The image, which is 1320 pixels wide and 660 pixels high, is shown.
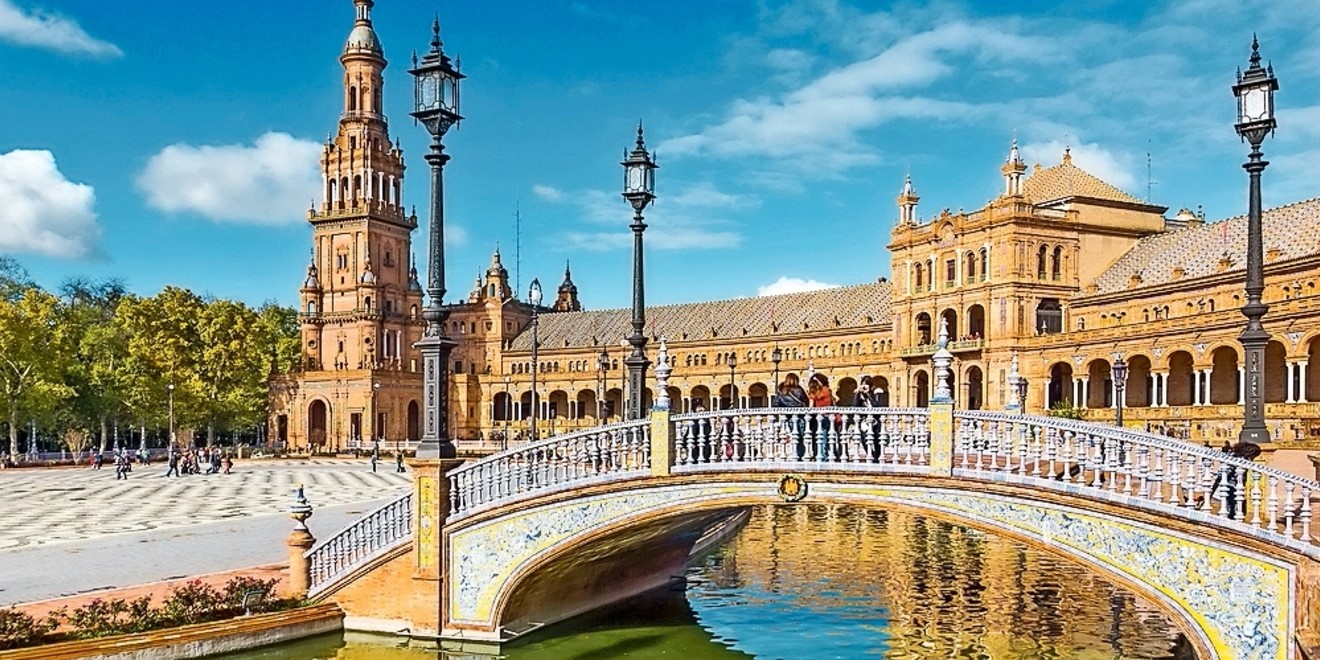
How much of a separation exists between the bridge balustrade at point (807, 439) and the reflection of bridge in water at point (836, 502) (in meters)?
0.03

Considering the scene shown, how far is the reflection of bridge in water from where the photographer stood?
11.8 m

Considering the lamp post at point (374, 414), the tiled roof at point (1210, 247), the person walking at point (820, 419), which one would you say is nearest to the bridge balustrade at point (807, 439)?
the person walking at point (820, 419)

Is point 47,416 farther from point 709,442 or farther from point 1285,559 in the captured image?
point 1285,559

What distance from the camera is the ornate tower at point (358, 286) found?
3718 inches

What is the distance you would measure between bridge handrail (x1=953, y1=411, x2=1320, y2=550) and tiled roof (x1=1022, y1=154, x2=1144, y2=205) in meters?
59.3

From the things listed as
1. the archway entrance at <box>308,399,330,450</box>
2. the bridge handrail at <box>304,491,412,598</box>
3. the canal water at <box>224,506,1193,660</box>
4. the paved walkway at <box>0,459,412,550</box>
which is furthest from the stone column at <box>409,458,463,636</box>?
the archway entrance at <box>308,399,330,450</box>

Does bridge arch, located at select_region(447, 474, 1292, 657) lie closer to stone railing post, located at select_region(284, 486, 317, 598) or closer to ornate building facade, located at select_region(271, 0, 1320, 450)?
stone railing post, located at select_region(284, 486, 317, 598)

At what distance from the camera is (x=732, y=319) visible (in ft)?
321

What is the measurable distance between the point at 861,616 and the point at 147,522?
21028mm

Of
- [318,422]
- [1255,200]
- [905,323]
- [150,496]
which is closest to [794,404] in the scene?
[1255,200]

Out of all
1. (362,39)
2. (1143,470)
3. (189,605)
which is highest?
(362,39)

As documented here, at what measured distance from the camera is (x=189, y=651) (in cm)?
1538

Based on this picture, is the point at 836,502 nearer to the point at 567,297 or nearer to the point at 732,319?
the point at 732,319

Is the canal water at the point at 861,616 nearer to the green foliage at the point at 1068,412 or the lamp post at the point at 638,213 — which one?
the lamp post at the point at 638,213
